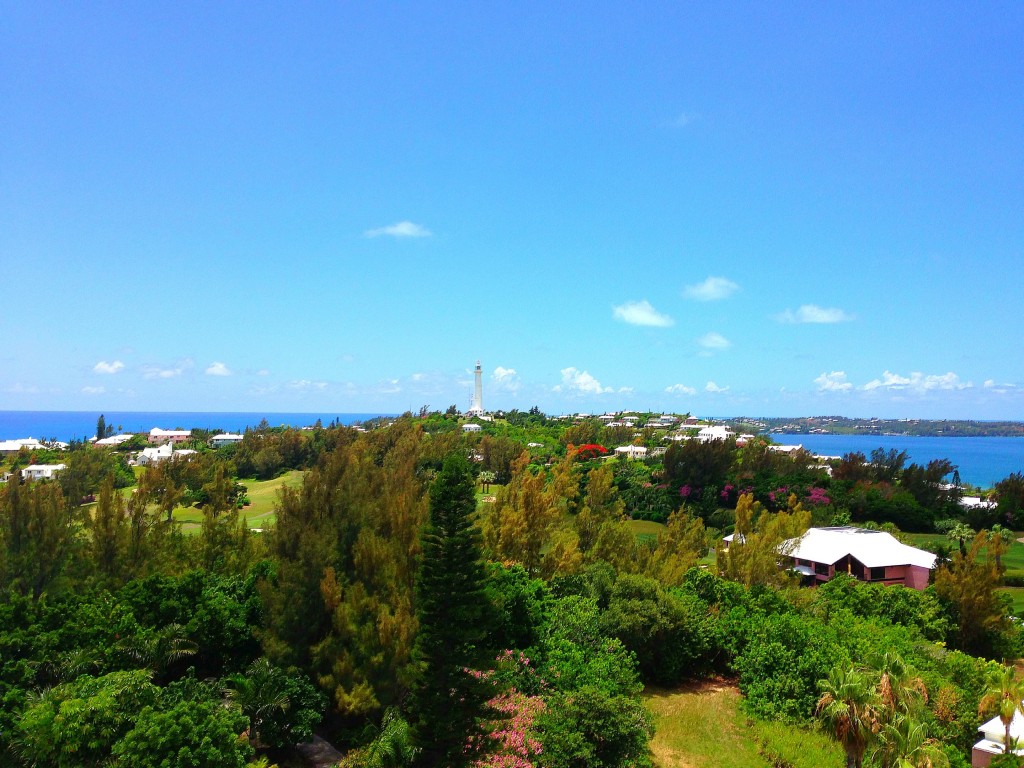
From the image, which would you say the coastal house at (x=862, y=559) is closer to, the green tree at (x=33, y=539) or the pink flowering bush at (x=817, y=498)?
the pink flowering bush at (x=817, y=498)

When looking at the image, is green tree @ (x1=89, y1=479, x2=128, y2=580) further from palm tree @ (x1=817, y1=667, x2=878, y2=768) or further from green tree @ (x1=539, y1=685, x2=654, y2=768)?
palm tree @ (x1=817, y1=667, x2=878, y2=768)

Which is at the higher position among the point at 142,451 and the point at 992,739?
the point at 142,451

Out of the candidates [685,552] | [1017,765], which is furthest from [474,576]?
[685,552]

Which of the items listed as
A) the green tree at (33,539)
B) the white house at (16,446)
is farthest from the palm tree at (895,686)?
the white house at (16,446)

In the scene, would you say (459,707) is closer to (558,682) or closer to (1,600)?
(558,682)

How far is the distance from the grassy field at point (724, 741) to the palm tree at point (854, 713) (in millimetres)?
4144

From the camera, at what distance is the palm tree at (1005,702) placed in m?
11.4

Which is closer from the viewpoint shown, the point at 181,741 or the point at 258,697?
the point at 181,741

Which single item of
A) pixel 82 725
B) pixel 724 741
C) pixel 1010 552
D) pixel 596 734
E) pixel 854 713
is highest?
pixel 854 713

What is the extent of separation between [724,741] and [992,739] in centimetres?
513

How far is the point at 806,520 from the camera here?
31047 mm

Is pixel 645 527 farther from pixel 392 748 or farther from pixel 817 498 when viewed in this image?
pixel 392 748

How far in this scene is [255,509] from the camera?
4731cm

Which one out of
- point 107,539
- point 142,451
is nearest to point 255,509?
point 107,539
